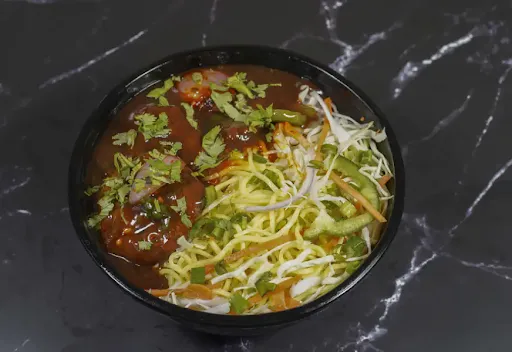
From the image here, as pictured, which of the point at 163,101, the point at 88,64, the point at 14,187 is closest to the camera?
the point at 163,101

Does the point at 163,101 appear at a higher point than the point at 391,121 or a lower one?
higher

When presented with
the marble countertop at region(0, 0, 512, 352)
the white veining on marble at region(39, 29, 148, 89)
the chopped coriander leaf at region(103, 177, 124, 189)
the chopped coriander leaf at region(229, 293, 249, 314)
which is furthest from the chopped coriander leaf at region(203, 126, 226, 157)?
the white veining on marble at region(39, 29, 148, 89)

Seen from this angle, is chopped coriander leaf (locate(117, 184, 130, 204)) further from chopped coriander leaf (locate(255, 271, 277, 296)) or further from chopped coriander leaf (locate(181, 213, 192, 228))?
chopped coriander leaf (locate(255, 271, 277, 296))

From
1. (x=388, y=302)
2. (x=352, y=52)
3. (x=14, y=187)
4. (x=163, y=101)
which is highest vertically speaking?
(x=163, y=101)

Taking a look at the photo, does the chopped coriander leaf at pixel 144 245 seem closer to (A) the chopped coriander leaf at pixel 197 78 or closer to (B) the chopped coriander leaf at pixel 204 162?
(B) the chopped coriander leaf at pixel 204 162

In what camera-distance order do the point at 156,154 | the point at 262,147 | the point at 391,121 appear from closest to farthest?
the point at 156,154 → the point at 262,147 → the point at 391,121

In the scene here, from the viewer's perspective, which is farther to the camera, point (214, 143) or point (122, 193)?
point (214, 143)

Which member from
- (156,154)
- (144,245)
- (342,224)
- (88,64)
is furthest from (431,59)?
(144,245)

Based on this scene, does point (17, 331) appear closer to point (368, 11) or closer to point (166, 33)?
point (166, 33)

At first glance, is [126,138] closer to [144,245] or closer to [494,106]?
[144,245]
